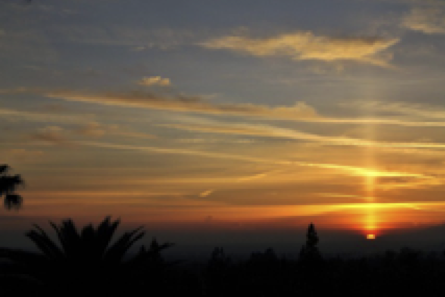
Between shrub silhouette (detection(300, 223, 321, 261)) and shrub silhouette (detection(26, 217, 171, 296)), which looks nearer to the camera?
shrub silhouette (detection(26, 217, 171, 296))

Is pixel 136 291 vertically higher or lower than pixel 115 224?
lower

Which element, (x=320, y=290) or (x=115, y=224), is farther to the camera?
(x=320, y=290)

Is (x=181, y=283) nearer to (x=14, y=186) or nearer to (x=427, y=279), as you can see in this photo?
(x=427, y=279)

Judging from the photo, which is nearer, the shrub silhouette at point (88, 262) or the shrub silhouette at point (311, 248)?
the shrub silhouette at point (88, 262)

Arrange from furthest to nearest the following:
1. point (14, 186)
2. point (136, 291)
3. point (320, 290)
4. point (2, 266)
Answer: point (320, 290)
point (14, 186)
point (136, 291)
point (2, 266)

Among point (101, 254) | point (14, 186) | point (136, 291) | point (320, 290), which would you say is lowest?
point (320, 290)

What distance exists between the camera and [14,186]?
20.0 m

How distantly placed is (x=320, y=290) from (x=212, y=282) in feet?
71.4

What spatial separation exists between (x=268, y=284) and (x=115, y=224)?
275 feet

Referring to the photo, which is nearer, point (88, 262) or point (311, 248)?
point (88, 262)

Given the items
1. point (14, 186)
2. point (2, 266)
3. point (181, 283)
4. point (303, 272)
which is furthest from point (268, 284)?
point (2, 266)

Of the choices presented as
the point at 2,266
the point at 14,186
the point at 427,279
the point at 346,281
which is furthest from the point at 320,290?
the point at 2,266

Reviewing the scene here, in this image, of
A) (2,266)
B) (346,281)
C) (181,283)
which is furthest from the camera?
(346,281)

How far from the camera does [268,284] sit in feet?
308
